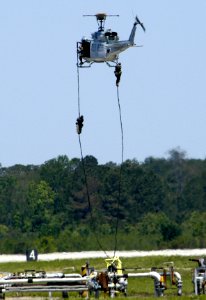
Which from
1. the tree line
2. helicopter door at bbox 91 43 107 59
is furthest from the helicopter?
the tree line

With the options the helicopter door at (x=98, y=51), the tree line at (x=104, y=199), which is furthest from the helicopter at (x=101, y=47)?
the tree line at (x=104, y=199)

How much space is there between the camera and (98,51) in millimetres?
49531

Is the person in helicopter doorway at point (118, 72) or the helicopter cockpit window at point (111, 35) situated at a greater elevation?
the helicopter cockpit window at point (111, 35)

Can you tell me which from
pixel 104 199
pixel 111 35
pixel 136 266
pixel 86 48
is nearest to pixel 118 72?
pixel 111 35

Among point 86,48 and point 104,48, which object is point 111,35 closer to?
point 104,48

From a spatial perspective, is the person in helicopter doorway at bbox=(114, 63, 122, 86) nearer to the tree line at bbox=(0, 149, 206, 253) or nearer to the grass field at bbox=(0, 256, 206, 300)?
the grass field at bbox=(0, 256, 206, 300)

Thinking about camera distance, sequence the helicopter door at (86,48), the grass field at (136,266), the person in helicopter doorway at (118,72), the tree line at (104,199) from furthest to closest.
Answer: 1. the tree line at (104,199)
2. the grass field at (136,266)
3. the helicopter door at (86,48)
4. the person in helicopter doorway at (118,72)

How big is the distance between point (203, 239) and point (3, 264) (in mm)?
14586

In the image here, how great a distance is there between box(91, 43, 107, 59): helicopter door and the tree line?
5145 centimetres

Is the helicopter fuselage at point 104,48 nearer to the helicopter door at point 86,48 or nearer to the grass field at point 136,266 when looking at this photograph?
the helicopter door at point 86,48

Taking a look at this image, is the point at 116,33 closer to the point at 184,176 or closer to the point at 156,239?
the point at 156,239

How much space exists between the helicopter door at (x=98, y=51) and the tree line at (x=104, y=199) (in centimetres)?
5145

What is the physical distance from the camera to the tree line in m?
108

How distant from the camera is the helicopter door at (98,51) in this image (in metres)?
49.5
